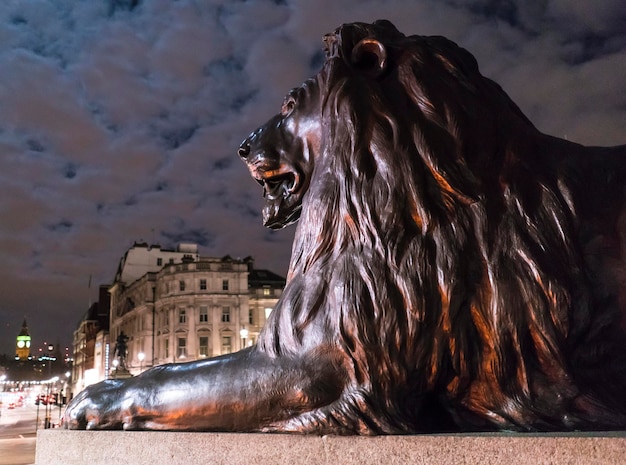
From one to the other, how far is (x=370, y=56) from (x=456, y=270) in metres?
1.04

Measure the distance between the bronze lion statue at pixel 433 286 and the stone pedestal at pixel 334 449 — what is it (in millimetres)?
75

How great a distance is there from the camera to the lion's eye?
2.85 m

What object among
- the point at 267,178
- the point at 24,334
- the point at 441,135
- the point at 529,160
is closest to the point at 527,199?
the point at 529,160

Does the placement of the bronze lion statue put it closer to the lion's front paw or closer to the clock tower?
the lion's front paw

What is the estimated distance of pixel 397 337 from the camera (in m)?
2.10

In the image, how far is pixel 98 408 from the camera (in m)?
2.63

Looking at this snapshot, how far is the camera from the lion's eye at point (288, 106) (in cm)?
285

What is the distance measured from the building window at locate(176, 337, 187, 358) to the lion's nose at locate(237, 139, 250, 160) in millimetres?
56463

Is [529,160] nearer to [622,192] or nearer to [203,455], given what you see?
[622,192]

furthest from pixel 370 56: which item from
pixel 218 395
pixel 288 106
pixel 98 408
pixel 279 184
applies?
pixel 98 408

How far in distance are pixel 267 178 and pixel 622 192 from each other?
1.58m

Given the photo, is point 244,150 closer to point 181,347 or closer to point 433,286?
point 433,286

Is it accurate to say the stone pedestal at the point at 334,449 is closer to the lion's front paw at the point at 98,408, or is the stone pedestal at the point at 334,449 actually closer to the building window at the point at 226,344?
the lion's front paw at the point at 98,408

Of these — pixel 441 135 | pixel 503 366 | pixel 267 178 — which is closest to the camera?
pixel 503 366
